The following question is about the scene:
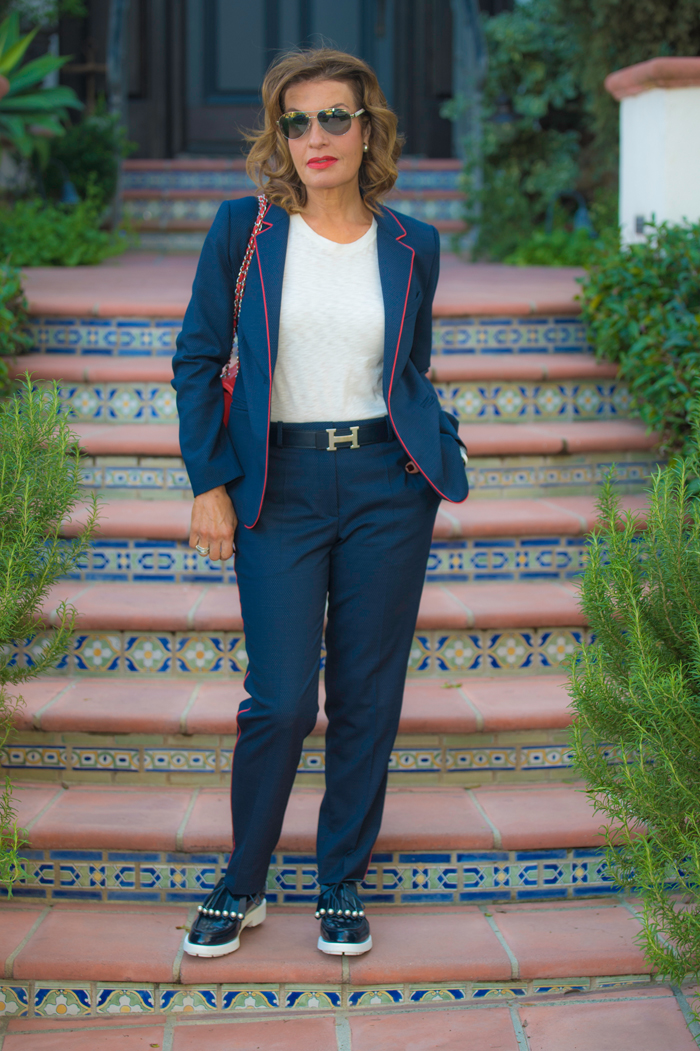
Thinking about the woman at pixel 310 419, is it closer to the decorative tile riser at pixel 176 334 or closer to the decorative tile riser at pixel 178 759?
the decorative tile riser at pixel 178 759

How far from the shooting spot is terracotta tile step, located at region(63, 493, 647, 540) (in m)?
3.21

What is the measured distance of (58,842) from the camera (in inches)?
94.0

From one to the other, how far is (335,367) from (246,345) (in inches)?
7.0

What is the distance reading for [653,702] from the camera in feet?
5.63

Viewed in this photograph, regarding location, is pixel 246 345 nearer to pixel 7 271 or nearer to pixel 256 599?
pixel 256 599

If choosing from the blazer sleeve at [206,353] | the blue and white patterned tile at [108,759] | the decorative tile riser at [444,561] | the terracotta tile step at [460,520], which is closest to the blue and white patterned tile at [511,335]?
the terracotta tile step at [460,520]

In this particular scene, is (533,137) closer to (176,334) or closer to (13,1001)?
(176,334)

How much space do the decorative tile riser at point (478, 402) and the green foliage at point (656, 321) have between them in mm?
146

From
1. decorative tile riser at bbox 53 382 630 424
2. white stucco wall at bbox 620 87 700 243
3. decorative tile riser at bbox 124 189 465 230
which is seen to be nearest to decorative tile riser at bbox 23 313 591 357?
decorative tile riser at bbox 53 382 630 424

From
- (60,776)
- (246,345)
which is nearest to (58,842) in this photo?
(60,776)

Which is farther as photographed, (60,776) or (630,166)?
(630,166)

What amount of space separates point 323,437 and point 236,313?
299mm

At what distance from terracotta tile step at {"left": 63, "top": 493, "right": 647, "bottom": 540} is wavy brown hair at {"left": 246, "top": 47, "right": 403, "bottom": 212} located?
1.42 metres

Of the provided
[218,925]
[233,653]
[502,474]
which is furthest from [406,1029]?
[502,474]
